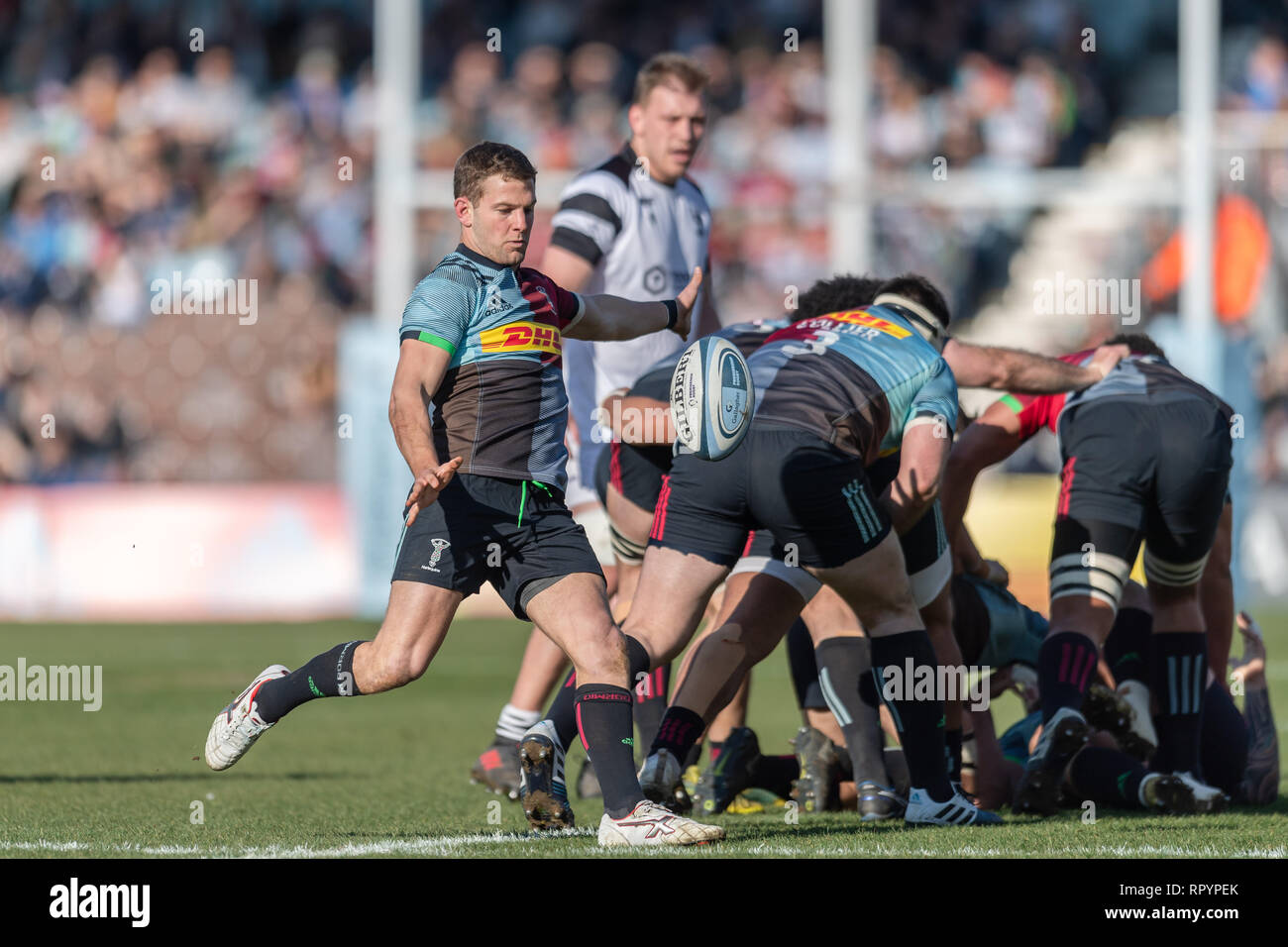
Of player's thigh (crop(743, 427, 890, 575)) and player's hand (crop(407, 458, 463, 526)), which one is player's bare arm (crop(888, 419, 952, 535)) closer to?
player's thigh (crop(743, 427, 890, 575))

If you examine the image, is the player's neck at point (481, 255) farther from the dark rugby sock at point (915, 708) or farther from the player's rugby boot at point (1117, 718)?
the player's rugby boot at point (1117, 718)

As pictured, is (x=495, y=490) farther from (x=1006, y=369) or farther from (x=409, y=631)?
(x=1006, y=369)

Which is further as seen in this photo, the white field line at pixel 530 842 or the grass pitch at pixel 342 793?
the grass pitch at pixel 342 793

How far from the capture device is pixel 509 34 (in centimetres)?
2291

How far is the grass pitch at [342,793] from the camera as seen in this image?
5.66 metres

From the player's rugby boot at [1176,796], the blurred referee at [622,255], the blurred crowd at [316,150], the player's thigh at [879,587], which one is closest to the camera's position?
the player's thigh at [879,587]

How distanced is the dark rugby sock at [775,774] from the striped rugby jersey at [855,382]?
3.87 feet

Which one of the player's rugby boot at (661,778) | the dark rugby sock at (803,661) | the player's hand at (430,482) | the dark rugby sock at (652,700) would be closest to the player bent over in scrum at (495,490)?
the player's hand at (430,482)

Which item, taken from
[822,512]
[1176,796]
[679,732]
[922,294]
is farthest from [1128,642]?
[679,732]

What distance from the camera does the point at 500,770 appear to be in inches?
292

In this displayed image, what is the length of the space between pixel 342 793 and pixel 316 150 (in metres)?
14.7
